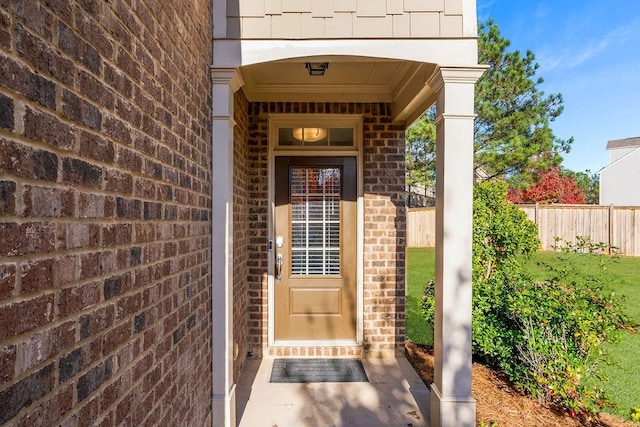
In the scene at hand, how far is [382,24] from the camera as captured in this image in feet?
7.94

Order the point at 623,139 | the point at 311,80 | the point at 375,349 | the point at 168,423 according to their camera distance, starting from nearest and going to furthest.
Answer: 1. the point at 168,423
2. the point at 311,80
3. the point at 375,349
4. the point at 623,139

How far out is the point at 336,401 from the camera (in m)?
2.97

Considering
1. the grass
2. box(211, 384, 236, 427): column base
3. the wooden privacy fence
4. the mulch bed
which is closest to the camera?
box(211, 384, 236, 427): column base

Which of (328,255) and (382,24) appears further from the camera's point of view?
(328,255)

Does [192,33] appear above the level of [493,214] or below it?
above

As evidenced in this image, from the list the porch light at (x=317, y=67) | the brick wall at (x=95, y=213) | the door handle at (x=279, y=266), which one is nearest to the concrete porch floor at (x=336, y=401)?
the door handle at (x=279, y=266)

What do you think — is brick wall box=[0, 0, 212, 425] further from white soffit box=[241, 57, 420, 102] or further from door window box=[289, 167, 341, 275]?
door window box=[289, 167, 341, 275]

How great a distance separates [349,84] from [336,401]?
9.89ft

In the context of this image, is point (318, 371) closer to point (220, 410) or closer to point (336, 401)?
point (336, 401)

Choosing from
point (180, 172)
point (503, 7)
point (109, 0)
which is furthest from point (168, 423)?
point (503, 7)

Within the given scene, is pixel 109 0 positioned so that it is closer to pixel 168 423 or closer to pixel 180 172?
pixel 180 172

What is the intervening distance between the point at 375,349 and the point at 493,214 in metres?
1.99

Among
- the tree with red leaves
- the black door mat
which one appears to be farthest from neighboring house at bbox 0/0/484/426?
the tree with red leaves

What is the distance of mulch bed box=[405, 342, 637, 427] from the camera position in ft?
8.38
